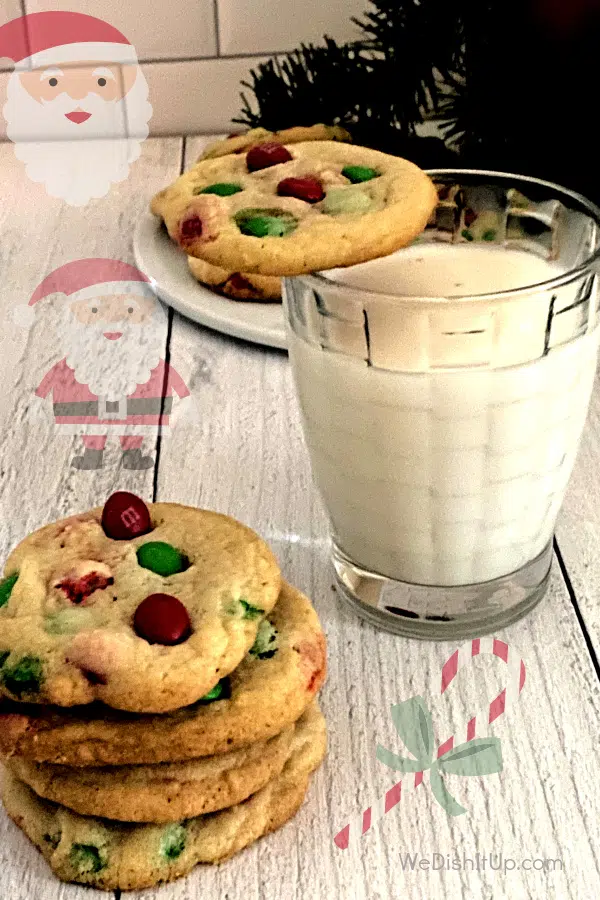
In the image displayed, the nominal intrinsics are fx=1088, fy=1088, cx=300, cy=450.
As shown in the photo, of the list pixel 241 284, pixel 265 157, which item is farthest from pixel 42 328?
pixel 265 157

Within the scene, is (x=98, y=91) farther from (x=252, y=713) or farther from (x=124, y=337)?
(x=252, y=713)

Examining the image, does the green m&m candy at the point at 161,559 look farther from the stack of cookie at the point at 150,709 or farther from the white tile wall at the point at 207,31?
the white tile wall at the point at 207,31

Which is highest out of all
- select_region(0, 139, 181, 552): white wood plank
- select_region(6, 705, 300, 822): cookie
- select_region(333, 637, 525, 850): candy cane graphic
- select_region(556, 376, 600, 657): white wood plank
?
select_region(6, 705, 300, 822): cookie

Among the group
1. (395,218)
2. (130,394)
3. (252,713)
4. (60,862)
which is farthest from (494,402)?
(130,394)

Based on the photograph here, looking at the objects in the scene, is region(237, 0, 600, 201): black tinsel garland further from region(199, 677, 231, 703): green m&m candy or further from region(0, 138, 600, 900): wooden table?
region(199, 677, 231, 703): green m&m candy

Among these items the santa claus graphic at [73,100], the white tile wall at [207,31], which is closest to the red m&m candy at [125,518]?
the santa claus graphic at [73,100]

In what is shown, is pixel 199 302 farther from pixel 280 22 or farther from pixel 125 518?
pixel 280 22

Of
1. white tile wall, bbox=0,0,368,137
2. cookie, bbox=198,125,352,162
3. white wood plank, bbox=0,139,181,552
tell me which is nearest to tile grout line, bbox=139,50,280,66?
white tile wall, bbox=0,0,368,137
